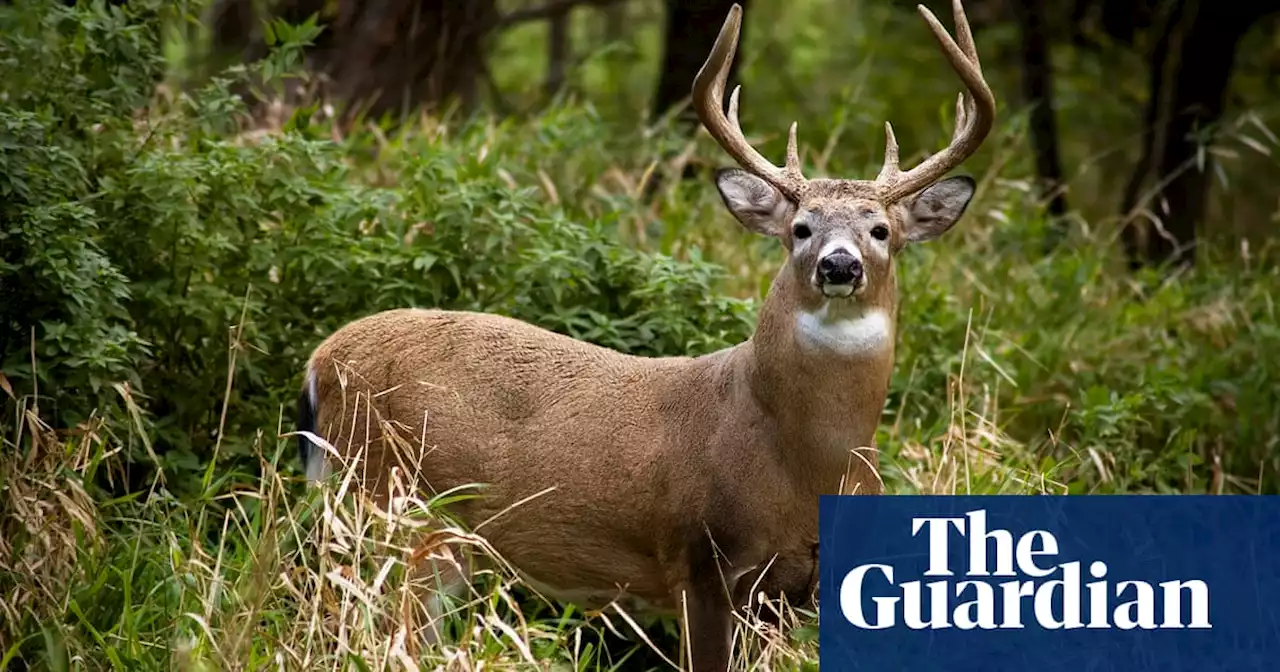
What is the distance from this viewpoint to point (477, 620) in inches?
200

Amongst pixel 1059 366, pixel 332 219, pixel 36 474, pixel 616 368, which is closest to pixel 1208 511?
pixel 1059 366

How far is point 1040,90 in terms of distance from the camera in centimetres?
1014

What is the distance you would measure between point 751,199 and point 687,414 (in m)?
0.67

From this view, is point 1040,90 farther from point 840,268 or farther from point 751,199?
point 840,268

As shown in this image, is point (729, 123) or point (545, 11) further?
point (545, 11)

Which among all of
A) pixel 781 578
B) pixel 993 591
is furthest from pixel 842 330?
pixel 993 591

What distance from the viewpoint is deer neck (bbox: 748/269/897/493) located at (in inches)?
193

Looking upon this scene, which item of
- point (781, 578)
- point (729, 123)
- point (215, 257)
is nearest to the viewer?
point (781, 578)

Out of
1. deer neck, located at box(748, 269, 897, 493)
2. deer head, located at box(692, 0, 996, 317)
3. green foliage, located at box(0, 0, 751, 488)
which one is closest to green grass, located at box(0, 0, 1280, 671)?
green foliage, located at box(0, 0, 751, 488)

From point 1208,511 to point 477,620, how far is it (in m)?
2.40

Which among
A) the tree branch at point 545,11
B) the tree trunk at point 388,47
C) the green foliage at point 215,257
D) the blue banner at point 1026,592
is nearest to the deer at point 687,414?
the blue banner at point 1026,592

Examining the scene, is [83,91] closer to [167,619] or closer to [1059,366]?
[167,619]

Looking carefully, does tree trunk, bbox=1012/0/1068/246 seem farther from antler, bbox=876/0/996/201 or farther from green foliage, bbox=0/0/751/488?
antler, bbox=876/0/996/201

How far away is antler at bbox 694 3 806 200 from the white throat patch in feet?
1.33
